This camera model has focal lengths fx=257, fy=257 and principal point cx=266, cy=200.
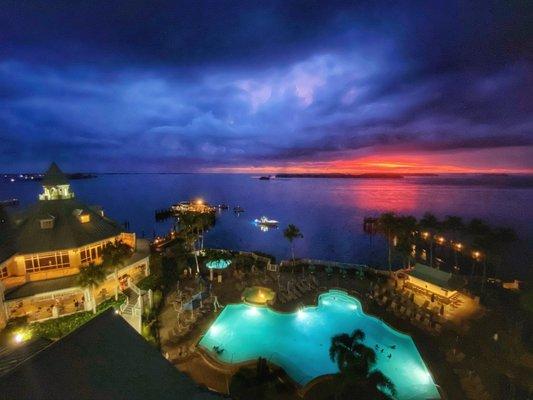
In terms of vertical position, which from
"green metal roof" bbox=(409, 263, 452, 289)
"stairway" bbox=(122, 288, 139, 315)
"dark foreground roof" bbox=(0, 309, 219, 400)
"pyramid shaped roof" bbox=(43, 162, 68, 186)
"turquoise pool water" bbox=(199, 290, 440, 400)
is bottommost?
"turquoise pool water" bbox=(199, 290, 440, 400)

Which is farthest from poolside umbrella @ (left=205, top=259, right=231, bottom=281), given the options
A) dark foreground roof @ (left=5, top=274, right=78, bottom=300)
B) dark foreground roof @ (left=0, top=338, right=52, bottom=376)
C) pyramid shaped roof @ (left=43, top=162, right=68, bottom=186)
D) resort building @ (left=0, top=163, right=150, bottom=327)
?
pyramid shaped roof @ (left=43, top=162, right=68, bottom=186)

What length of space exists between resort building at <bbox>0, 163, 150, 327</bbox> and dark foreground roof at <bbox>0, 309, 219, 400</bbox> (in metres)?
15.0

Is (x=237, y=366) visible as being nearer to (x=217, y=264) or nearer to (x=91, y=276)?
(x=91, y=276)

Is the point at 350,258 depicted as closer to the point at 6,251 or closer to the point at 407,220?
the point at 407,220

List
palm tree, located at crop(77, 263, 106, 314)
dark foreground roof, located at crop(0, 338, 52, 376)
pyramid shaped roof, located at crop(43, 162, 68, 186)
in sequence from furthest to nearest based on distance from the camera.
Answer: pyramid shaped roof, located at crop(43, 162, 68, 186)
palm tree, located at crop(77, 263, 106, 314)
dark foreground roof, located at crop(0, 338, 52, 376)

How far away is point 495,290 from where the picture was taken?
27578 mm

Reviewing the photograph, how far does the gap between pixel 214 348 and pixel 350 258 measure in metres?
40.8

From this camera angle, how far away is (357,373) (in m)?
12.1

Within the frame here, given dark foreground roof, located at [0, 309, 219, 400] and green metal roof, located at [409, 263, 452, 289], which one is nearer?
dark foreground roof, located at [0, 309, 219, 400]

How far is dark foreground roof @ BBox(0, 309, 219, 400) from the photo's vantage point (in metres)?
7.45

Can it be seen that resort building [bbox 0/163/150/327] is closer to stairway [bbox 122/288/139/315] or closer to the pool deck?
stairway [bbox 122/288/139/315]

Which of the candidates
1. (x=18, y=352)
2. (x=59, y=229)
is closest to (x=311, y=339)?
(x=18, y=352)

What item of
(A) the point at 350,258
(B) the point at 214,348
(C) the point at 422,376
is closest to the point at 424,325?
(C) the point at 422,376

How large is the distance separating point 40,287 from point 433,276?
36.2 metres
